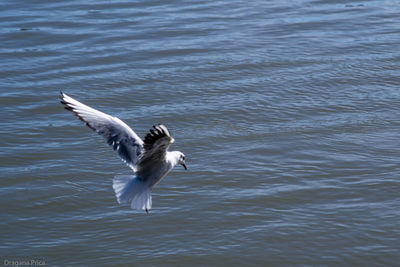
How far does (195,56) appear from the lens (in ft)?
41.3

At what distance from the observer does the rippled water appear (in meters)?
6.89

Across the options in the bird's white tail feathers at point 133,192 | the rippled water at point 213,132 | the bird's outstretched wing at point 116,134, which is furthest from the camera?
the rippled water at point 213,132

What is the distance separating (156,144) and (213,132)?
13.4ft

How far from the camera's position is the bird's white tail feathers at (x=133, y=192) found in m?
6.23

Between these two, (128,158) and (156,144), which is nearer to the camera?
(156,144)

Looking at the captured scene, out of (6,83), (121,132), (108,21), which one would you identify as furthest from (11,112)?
(108,21)

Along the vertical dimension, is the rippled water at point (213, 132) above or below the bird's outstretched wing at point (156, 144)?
below

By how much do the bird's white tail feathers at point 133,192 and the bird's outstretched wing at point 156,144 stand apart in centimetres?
26

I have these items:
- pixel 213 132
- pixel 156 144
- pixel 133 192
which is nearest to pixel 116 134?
pixel 133 192

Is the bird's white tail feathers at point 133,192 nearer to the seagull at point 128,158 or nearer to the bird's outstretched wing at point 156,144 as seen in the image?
the seagull at point 128,158

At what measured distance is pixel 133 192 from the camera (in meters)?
6.34

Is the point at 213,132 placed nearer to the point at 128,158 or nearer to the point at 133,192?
the point at 128,158

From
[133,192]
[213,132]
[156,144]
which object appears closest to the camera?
[156,144]

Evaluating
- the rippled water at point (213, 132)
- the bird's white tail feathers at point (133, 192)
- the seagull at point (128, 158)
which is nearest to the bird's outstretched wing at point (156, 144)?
the seagull at point (128, 158)
